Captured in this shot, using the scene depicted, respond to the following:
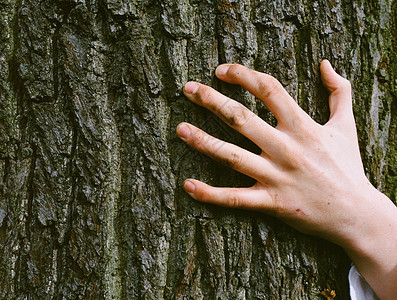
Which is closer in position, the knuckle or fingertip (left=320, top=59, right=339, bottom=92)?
the knuckle

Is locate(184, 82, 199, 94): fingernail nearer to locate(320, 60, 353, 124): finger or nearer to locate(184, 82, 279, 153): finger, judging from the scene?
locate(184, 82, 279, 153): finger

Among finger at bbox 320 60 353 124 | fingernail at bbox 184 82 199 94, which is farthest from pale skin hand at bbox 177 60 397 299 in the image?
finger at bbox 320 60 353 124

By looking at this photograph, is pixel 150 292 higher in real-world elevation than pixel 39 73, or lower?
lower

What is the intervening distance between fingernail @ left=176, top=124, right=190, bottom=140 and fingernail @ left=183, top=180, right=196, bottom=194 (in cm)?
18

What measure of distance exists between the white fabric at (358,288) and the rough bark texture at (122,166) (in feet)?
0.40

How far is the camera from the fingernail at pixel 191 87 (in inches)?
52.6

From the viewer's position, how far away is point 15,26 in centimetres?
138

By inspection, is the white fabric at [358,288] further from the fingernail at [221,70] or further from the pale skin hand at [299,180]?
the fingernail at [221,70]

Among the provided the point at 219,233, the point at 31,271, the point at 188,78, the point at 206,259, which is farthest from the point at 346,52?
the point at 31,271

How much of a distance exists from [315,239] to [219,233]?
42 cm

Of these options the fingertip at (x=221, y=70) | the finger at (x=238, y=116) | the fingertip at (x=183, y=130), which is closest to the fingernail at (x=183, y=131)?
the fingertip at (x=183, y=130)

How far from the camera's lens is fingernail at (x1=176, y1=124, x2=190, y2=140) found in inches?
51.9

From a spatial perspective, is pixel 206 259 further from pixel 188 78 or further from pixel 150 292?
pixel 188 78

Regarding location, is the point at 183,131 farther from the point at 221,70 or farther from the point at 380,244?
the point at 380,244
